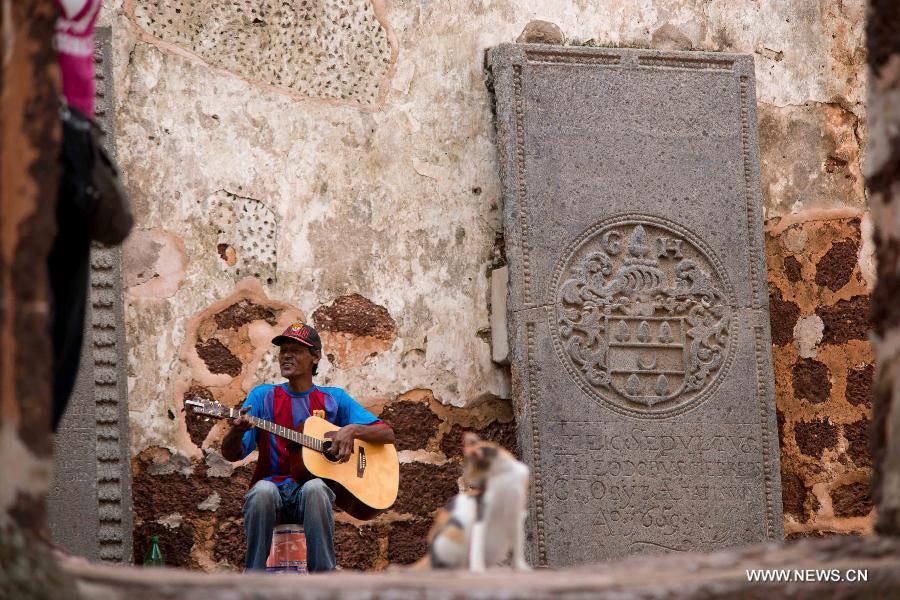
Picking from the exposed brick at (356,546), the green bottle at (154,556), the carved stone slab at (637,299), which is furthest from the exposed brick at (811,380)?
the green bottle at (154,556)

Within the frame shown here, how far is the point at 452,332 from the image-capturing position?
563 cm

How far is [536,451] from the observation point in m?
5.43

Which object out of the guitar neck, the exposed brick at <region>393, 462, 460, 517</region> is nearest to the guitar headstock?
the guitar neck

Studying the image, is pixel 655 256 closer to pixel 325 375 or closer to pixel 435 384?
pixel 435 384

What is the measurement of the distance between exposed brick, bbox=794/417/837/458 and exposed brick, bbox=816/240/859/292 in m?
0.59

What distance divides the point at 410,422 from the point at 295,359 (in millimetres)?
775

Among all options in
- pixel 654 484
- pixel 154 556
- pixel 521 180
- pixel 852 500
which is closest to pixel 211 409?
pixel 154 556

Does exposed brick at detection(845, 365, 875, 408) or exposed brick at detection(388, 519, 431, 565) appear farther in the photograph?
exposed brick at detection(845, 365, 875, 408)

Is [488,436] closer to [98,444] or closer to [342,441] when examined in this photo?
[342,441]

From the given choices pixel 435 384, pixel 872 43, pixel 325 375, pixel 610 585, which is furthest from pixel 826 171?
pixel 610 585

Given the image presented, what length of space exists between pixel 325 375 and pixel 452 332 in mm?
543

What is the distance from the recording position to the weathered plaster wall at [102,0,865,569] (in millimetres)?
5285

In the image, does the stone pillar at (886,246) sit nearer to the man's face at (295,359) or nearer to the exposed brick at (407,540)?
the man's face at (295,359)

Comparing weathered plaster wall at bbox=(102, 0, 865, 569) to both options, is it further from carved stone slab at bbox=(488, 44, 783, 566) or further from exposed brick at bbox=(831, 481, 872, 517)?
carved stone slab at bbox=(488, 44, 783, 566)
